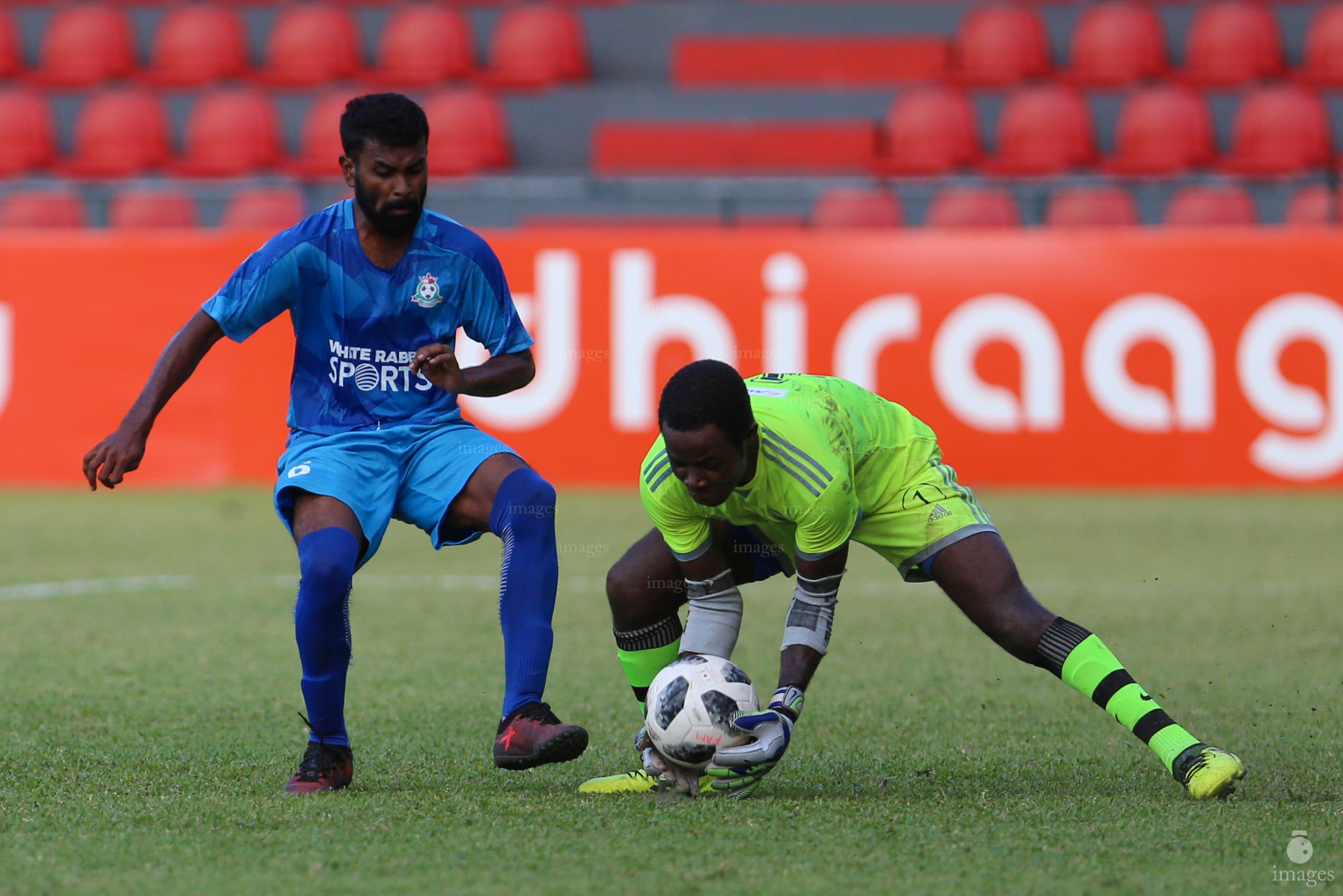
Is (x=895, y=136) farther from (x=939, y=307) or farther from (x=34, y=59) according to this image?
(x=34, y=59)

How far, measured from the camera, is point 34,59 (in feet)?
55.6

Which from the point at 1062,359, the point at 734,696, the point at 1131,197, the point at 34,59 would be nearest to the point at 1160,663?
the point at 734,696

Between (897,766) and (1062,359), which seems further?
(1062,359)

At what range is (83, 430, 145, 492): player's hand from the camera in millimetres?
4320

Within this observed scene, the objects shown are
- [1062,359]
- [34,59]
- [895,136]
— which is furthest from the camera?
[34,59]

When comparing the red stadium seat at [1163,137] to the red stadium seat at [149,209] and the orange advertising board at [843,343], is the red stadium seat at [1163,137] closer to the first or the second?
the orange advertising board at [843,343]

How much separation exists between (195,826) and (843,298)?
878 centimetres

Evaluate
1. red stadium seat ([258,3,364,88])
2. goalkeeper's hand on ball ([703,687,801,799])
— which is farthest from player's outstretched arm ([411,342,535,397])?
red stadium seat ([258,3,364,88])

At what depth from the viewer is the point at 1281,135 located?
14578mm

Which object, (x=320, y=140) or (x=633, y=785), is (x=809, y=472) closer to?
(x=633, y=785)

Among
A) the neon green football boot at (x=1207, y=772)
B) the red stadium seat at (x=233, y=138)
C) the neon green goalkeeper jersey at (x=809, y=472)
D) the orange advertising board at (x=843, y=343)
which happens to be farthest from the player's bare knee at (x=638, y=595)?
the red stadium seat at (x=233, y=138)

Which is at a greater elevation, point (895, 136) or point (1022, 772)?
point (895, 136)

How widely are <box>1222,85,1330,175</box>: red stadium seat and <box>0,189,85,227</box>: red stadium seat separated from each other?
969 centimetres

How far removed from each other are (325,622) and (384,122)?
133 centimetres
